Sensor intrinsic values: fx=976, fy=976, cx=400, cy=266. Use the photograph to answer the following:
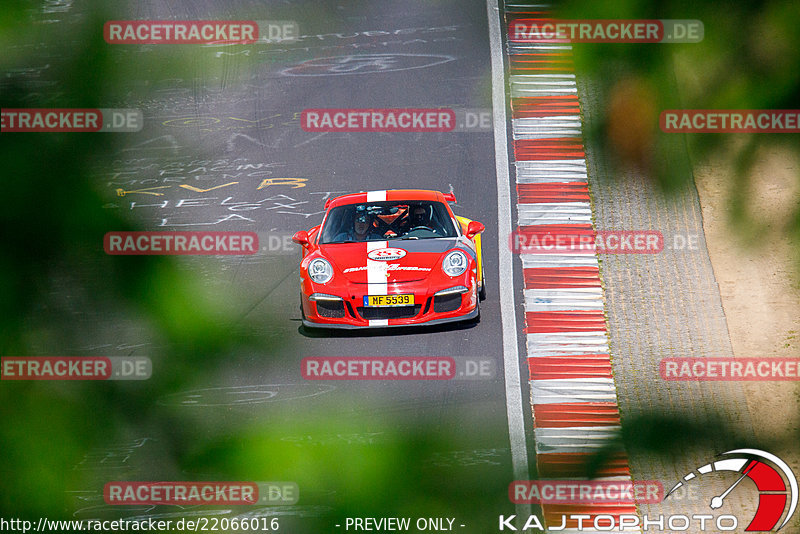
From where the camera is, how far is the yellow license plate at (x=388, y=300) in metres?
9.54

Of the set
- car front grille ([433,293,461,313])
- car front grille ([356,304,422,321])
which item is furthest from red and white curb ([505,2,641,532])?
car front grille ([356,304,422,321])

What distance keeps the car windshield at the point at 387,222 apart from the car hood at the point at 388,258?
0.14 metres

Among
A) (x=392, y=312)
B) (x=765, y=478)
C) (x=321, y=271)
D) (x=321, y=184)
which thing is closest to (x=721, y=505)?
(x=765, y=478)

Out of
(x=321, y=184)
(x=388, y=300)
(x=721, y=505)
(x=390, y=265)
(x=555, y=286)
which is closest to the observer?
(x=721, y=505)

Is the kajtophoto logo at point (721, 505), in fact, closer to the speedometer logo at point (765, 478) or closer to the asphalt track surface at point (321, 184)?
the speedometer logo at point (765, 478)

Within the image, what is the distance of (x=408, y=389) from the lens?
9203mm

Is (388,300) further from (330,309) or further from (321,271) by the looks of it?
(321,271)

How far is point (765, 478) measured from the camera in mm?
4590

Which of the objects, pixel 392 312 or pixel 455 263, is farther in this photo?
pixel 455 263

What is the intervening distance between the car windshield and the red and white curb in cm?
148

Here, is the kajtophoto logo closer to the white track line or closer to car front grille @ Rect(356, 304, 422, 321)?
the white track line

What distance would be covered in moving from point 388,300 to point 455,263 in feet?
2.65

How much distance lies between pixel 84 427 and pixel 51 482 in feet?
0.46

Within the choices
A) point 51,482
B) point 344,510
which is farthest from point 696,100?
point 51,482
